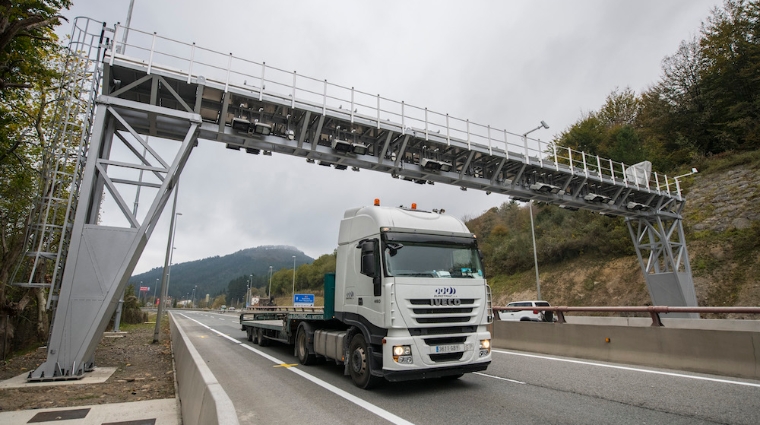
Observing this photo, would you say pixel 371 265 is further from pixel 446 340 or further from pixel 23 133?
pixel 23 133

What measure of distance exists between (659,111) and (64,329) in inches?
1885

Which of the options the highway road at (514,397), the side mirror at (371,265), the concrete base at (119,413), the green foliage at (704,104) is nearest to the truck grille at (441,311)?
the side mirror at (371,265)

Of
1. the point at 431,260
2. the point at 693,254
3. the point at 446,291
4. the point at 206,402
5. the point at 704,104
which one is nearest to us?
the point at 206,402

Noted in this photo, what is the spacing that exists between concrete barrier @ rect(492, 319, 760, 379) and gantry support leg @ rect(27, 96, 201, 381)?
1114cm

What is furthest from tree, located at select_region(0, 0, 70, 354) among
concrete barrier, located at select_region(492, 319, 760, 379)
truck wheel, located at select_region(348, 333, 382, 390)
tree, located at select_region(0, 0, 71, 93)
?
concrete barrier, located at select_region(492, 319, 760, 379)

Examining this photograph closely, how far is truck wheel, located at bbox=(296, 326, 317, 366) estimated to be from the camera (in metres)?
10.1

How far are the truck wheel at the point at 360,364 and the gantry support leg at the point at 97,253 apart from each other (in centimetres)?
594

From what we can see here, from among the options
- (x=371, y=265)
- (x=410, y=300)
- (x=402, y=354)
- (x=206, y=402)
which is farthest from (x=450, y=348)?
(x=206, y=402)

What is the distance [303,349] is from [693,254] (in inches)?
1068

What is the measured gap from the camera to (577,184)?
808 inches

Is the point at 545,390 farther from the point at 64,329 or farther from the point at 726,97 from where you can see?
the point at 726,97

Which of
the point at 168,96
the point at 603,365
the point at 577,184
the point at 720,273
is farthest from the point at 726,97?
the point at 168,96

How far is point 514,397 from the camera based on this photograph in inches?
252

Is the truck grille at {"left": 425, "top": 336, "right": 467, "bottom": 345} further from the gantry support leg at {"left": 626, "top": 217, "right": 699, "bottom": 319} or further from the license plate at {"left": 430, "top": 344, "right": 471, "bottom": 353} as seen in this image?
the gantry support leg at {"left": 626, "top": 217, "right": 699, "bottom": 319}
